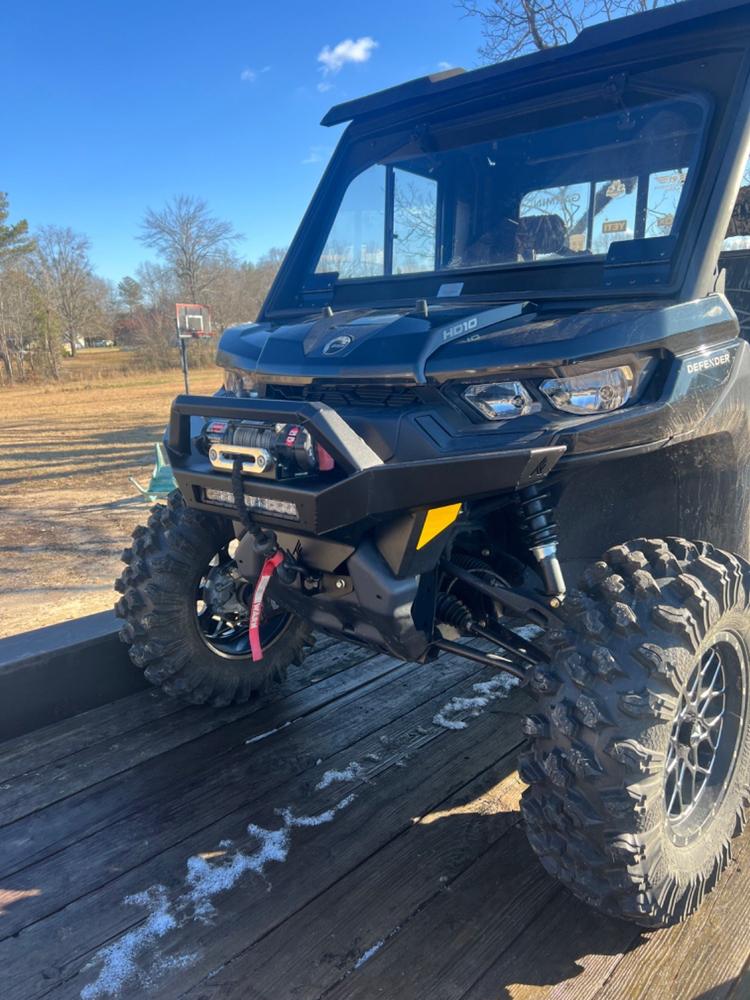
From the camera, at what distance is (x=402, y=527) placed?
6.98 ft

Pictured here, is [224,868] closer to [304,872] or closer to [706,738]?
[304,872]

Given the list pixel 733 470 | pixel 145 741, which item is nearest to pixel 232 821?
pixel 145 741

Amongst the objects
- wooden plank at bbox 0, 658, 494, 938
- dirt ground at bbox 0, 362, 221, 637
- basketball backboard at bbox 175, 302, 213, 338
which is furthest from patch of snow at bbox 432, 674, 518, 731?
basketball backboard at bbox 175, 302, 213, 338

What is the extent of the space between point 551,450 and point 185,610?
1803 mm

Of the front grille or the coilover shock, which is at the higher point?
the front grille

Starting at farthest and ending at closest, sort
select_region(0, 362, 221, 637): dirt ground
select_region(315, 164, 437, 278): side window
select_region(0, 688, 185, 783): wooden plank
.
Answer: select_region(0, 362, 221, 637): dirt ground < select_region(315, 164, 437, 278): side window < select_region(0, 688, 185, 783): wooden plank

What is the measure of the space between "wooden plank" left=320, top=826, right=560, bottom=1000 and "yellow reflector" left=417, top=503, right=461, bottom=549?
1.03 metres

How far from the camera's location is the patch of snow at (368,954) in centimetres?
202

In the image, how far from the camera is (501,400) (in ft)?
6.89

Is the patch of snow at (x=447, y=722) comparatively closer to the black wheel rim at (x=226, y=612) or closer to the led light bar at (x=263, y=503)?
the black wheel rim at (x=226, y=612)

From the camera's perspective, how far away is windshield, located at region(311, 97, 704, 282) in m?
2.51

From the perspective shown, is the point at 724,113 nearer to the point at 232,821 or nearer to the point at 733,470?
the point at 733,470

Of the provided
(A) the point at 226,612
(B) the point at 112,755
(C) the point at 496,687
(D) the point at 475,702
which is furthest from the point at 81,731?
(C) the point at 496,687

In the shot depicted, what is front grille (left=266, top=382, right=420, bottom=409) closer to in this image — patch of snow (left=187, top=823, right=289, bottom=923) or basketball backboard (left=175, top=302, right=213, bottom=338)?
patch of snow (left=187, top=823, right=289, bottom=923)
